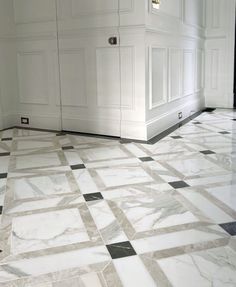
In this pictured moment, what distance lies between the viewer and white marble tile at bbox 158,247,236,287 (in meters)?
1.42

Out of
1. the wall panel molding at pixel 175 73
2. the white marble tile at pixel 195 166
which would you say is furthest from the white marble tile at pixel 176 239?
the wall panel molding at pixel 175 73

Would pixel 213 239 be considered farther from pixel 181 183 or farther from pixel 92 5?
pixel 92 5

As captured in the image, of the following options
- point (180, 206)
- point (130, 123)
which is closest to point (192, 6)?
point (130, 123)

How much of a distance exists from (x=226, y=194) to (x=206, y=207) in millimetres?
248

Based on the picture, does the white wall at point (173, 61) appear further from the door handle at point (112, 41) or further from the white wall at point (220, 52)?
the door handle at point (112, 41)

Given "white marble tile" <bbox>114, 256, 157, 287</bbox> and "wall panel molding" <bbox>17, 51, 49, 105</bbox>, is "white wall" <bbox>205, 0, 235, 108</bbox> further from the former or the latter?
"white marble tile" <bbox>114, 256, 157, 287</bbox>

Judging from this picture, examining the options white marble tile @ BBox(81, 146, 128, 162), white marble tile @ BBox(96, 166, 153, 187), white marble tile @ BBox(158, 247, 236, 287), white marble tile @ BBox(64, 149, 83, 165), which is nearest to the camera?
white marble tile @ BBox(158, 247, 236, 287)

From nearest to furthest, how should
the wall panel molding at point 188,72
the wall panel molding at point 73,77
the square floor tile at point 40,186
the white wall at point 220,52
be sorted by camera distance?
the square floor tile at point 40,186, the wall panel molding at point 73,77, the wall panel molding at point 188,72, the white wall at point 220,52

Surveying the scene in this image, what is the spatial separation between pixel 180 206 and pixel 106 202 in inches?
17.1

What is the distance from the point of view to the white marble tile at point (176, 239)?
1.68 metres

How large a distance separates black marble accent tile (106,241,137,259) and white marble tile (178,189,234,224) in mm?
512

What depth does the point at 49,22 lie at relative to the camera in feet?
12.9

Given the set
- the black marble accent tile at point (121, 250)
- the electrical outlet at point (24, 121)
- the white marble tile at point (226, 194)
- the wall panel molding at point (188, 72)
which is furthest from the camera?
the wall panel molding at point (188, 72)

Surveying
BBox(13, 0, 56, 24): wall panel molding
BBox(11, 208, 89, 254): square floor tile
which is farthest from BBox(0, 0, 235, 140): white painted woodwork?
BBox(11, 208, 89, 254): square floor tile
